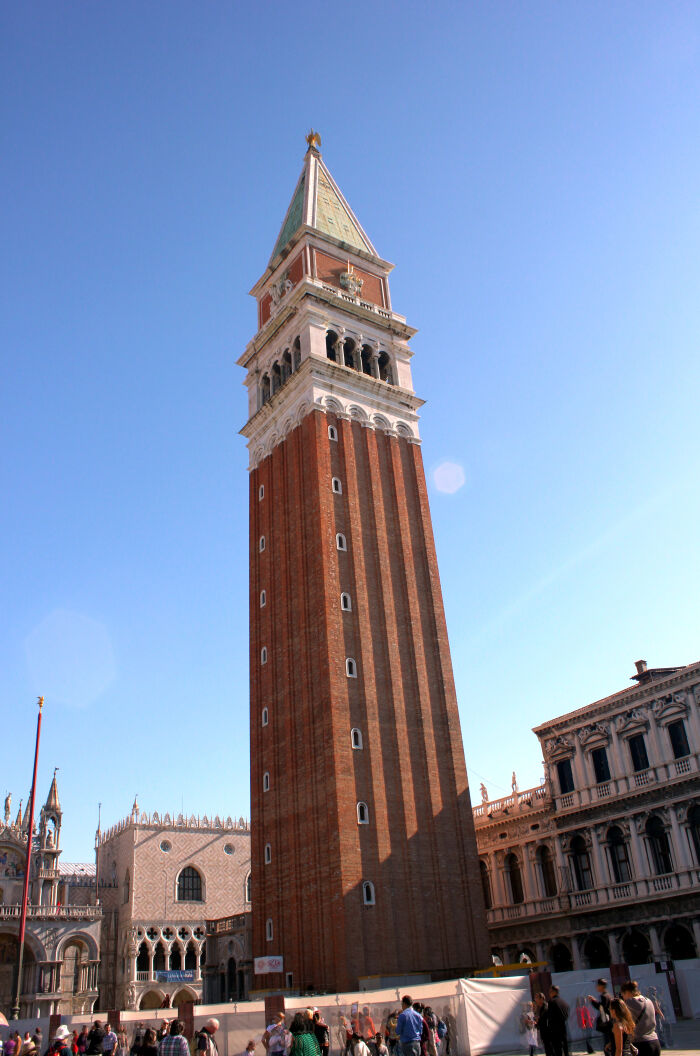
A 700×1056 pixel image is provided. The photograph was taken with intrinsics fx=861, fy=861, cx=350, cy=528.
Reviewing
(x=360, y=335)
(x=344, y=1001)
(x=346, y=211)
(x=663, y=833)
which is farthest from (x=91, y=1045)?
(x=346, y=211)

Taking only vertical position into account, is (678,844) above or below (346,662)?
below

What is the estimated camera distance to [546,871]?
4366cm

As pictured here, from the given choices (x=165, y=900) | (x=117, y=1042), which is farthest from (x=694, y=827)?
(x=165, y=900)

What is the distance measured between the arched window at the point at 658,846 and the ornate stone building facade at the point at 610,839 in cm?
5

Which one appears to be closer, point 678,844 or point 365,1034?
point 365,1034

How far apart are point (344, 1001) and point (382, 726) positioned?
16.0 metres

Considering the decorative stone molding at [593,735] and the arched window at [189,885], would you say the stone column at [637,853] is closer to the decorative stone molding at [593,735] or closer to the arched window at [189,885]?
the decorative stone molding at [593,735]

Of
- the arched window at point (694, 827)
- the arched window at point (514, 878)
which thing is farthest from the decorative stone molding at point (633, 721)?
the arched window at point (514, 878)

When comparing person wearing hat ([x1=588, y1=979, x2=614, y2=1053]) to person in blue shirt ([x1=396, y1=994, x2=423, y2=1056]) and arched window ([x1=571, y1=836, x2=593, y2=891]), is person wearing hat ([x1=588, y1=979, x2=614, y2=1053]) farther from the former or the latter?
arched window ([x1=571, y1=836, x2=593, y2=891])

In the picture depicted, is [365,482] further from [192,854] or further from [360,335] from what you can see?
[192,854]

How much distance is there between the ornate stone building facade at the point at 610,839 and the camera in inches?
1421

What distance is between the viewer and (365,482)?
149ft

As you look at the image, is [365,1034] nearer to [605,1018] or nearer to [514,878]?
[605,1018]

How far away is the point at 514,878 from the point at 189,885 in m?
26.8
